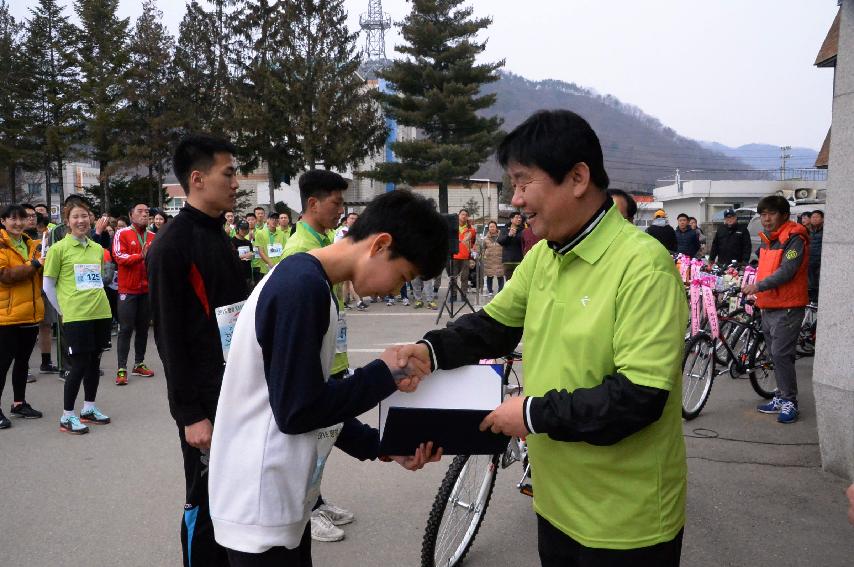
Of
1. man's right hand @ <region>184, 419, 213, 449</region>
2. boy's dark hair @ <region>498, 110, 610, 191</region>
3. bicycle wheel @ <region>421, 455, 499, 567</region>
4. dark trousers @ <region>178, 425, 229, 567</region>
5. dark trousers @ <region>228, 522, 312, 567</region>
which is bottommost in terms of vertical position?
bicycle wheel @ <region>421, 455, 499, 567</region>

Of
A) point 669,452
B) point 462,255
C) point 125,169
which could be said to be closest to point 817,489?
point 669,452

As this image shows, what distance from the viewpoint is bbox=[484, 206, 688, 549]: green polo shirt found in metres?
1.67

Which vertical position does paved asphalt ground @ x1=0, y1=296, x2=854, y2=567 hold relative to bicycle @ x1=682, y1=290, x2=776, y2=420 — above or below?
below

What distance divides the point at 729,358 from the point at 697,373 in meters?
1.01

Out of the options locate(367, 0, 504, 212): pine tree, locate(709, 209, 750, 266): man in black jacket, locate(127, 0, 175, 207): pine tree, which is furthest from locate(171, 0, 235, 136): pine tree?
locate(709, 209, 750, 266): man in black jacket

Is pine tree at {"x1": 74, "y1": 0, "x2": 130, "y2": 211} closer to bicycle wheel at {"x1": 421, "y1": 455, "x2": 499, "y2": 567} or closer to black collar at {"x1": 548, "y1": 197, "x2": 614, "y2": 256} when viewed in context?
bicycle wheel at {"x1": 421, "y1": 455, "x2": 499, "y2": 567}

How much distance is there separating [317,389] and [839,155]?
4.10m

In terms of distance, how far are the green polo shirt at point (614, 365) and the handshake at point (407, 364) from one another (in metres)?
0.32

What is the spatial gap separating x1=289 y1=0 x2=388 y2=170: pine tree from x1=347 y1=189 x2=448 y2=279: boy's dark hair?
3130 cm

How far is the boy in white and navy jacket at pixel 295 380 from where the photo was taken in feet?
5.50

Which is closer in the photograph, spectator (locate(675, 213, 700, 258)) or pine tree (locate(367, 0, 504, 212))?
spectator (locate(675, 213, 700, 258))

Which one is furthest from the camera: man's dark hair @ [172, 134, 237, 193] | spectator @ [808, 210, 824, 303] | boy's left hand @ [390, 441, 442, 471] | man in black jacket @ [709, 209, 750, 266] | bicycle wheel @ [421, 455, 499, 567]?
man in black jacket @ [709, 209, 750, 266]

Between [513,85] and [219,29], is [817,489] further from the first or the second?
[513,85]

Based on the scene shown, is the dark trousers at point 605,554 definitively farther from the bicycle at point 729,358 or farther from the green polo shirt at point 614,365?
the bicycle at point 729,358
